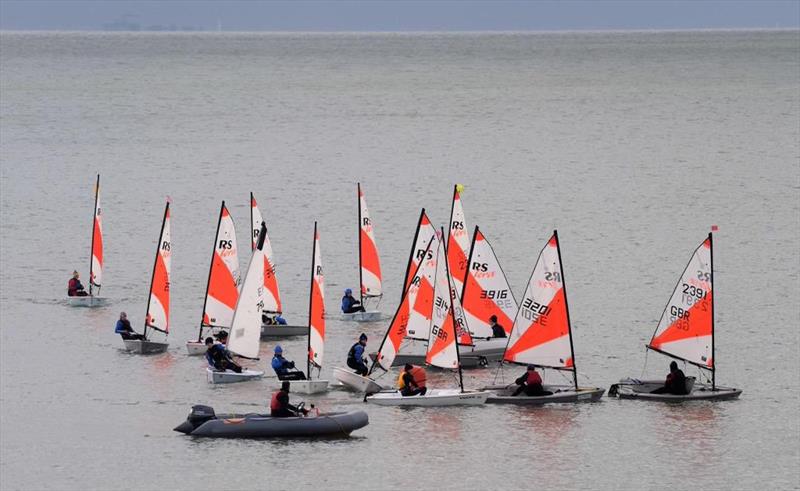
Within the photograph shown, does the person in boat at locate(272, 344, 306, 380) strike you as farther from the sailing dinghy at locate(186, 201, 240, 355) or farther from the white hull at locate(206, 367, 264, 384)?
the sailing dinghy at locate(186, 201, 240, 355)

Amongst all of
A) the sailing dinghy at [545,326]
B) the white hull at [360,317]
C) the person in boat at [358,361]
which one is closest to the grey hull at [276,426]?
the person in boat at [358,361]

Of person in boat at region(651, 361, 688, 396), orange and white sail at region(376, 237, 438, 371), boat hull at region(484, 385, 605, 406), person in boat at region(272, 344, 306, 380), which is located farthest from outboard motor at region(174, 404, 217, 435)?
person in boat at region(651, 361, 688, 396)

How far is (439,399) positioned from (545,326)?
463 centimetres

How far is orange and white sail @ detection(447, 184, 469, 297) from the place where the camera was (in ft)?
183

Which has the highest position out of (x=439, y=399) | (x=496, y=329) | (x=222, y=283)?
(x=222, y=283)

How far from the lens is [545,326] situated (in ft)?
158

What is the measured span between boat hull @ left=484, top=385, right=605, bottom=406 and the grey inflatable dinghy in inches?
215

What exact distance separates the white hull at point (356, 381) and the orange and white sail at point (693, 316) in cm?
989

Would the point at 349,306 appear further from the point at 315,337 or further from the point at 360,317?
the point at 315,337

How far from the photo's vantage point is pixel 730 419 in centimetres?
4569

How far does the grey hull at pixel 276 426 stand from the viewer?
42625mm

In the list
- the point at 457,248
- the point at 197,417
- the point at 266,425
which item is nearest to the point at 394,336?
the point at 266,425

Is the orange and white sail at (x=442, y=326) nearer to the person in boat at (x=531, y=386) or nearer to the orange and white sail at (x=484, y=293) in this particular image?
the person in boat at (x=531, y=386)

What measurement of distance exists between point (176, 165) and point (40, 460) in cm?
9093
